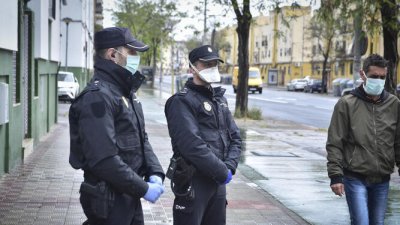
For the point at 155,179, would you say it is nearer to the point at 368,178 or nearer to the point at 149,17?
the point at 368,178

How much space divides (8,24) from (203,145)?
6036 mm

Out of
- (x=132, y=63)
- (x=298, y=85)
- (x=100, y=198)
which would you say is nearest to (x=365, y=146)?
(x=132, y=63)

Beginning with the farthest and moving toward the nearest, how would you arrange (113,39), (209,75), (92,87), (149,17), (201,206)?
(149,17) → (209,75) → (201,206) → (113,39) → (92,87)

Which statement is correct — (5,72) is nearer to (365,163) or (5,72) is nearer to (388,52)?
(365,163)

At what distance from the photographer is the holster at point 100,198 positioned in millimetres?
3783


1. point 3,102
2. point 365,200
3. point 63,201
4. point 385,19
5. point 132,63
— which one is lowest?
point 63,201

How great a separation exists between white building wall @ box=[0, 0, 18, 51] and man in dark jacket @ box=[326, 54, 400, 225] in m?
5.52

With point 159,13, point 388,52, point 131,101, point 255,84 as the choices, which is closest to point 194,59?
point 131,101

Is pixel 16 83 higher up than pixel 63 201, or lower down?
higher up

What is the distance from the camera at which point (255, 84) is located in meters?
56.4

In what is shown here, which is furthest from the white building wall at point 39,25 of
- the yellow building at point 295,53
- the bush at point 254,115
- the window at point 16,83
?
the yellow building at point 295,53

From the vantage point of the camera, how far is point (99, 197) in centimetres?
378

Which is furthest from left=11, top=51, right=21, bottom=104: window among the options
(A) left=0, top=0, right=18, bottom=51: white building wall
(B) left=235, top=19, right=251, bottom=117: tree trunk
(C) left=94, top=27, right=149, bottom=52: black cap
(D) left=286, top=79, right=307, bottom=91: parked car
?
(D) left=286, top=79, right=307, bottom=91: parked car

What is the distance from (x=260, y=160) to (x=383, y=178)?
25.4 feet
